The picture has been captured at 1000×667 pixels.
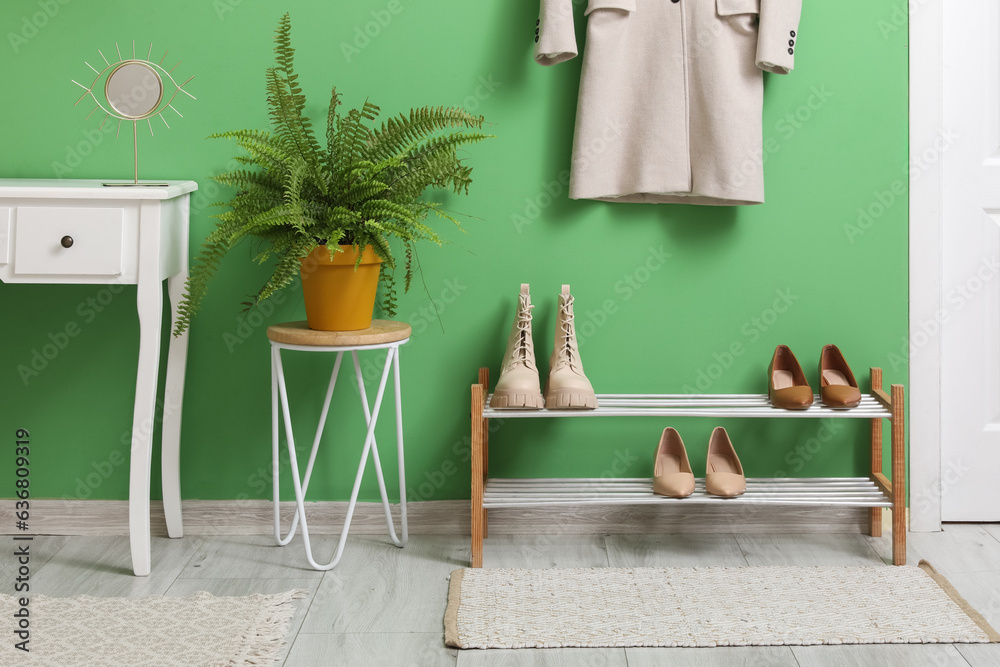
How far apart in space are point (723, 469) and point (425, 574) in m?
0.77

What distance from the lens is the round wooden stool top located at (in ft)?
6.00

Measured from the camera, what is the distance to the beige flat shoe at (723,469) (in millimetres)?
1948

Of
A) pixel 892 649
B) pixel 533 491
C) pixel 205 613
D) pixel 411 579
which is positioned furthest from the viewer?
pixel 533 491

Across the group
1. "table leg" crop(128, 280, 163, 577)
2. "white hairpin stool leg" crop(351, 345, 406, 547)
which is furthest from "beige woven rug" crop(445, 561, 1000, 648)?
"table leg" crop(128, 280, 163, 577)

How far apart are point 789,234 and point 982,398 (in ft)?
2.27

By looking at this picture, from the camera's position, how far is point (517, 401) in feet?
6.25

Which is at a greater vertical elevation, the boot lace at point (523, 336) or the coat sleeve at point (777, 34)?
the coat sleeve at point (777, 34)

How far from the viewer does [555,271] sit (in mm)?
2152

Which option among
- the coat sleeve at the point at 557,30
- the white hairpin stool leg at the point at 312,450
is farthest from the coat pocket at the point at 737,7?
the white hairpin stool leg at the point at 312,450

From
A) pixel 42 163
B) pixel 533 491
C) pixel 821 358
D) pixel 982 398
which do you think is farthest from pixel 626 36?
pixel 42 163

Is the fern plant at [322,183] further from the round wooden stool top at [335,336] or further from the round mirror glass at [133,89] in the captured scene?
the round mirror glass at [133,89]

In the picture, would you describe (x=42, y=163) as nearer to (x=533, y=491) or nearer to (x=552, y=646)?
(x=533, y=491)

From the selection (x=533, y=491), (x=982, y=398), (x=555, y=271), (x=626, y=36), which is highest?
(x=626, y=36)

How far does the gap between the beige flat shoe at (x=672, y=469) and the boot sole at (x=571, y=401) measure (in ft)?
0.80
